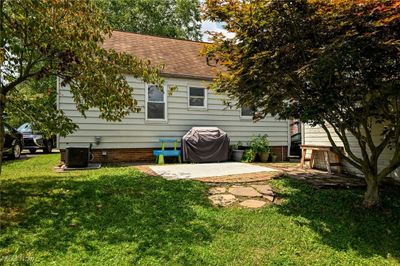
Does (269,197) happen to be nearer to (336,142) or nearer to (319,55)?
(319,55)

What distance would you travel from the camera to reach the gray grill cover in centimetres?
956

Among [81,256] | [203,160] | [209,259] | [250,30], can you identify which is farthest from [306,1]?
[203,160]

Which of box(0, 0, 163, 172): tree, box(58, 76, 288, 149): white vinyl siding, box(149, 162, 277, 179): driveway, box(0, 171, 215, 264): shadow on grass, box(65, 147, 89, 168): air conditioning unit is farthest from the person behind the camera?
box(58, 76, 288, 149): white vinyl siding

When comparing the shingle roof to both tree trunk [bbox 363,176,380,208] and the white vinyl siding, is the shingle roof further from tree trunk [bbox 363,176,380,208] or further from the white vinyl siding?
tree trunk [bbox 363,176,380,208]

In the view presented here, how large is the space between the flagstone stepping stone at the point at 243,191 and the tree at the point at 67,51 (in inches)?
103

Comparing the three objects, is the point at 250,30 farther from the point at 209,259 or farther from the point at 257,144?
the point at 257,144

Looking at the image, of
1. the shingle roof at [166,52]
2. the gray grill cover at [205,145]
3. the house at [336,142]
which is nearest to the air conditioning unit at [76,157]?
the gray grill cover at [205,145]

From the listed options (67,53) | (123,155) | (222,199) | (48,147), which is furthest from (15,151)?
(222,199)

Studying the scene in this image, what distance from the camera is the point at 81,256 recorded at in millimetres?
3188

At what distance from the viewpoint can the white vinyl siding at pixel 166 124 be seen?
890 cm

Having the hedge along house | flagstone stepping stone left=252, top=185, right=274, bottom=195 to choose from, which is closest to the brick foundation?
the hedge along house

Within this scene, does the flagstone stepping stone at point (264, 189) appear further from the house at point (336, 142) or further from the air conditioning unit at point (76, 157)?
the air conditioning unit at point (76, 157)

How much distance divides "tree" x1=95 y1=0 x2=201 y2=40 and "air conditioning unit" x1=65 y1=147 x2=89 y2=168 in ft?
61.8

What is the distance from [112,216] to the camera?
424 centimetres
